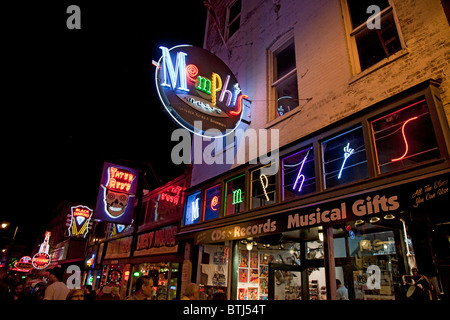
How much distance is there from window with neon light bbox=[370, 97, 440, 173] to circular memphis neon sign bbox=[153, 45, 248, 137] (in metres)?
4.26

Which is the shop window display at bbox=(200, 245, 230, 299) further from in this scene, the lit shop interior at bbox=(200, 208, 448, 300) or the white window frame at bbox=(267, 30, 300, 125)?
the white window frame at bbox=(267, 30, 300, 125)

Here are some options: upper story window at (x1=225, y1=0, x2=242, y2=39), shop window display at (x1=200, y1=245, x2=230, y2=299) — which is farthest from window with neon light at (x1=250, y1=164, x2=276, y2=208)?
upper story window at (x1=225, y1=0, x2=242, y2=39)

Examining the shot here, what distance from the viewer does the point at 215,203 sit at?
9.94 m

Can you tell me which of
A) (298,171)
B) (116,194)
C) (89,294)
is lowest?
(89,294)

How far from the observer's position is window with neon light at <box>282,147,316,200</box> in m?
7.14

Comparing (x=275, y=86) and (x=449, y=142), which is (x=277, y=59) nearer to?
(x=275, y=86)

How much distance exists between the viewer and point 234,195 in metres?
9.10

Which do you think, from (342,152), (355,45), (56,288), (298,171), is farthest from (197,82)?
(56,288)

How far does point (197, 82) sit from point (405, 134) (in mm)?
5808

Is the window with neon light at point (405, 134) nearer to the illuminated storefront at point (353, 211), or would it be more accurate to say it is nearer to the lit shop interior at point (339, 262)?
the illuminated storefront at point (353, 211)

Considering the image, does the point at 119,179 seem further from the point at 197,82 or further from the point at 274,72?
the point at 274,72

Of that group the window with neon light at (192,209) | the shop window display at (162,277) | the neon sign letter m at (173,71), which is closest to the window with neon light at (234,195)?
the window with neon light at (192,209)

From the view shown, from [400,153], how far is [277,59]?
587 centimetres

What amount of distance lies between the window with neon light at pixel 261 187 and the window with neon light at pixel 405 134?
3068mm
